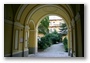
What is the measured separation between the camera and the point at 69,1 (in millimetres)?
4152

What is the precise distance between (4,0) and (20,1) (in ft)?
1.21

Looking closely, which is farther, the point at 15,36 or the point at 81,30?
the point at 15,36

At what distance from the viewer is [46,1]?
4180 millimetres

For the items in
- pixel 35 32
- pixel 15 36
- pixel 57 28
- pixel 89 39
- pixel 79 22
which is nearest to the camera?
pixel 89 39

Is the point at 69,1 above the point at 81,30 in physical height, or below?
above

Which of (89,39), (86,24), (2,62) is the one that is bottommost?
(2,62)

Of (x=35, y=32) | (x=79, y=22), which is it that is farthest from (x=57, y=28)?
(x=35, y=32)

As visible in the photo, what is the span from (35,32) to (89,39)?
5.09 meters

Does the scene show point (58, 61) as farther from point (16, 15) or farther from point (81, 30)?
point (16, 15)

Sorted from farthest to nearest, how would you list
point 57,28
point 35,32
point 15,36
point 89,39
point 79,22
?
point 35,32
point 57,28
point 15,36
point 79,22
point 89,39

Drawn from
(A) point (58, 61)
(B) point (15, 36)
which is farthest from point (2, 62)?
(A) point (58, 61)

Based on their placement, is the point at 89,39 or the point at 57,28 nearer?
the point at 89,39

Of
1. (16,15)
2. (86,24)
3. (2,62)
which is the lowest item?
(2,62)

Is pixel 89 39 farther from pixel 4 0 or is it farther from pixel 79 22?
pixel 4 0
